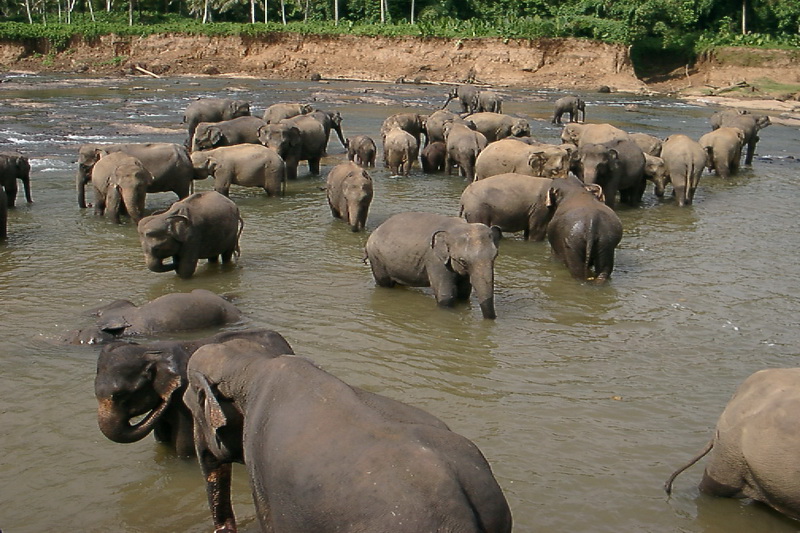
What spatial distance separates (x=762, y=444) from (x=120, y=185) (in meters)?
10.2

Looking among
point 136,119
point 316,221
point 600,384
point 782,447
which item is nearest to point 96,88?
point 136,119

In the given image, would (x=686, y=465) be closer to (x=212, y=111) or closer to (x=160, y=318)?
(x=160, y=318)

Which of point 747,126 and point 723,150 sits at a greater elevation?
point 747,126

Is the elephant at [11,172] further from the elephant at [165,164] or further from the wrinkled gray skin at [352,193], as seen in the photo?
the wrinkled gray skin at [352,193]

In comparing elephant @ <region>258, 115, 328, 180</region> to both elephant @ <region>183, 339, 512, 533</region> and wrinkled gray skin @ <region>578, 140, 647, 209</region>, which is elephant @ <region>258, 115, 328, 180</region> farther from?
elephant @ <region>183, 339, 512, 533</region>

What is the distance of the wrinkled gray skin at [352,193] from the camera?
44.3 ft

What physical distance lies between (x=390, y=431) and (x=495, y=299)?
6.65 m

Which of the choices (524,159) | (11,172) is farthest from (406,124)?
(11,172)

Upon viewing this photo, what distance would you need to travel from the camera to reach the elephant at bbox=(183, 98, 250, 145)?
74.8 feet

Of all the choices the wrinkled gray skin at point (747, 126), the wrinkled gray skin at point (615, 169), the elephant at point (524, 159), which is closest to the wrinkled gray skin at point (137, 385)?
the wrinkled gray skin at point (615, 169)

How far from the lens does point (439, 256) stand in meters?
9.69

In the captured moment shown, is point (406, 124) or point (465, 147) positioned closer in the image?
point (465, 147)

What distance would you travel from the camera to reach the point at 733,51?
5241cm

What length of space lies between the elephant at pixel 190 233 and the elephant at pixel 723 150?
40.1 ft
